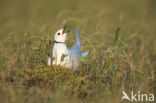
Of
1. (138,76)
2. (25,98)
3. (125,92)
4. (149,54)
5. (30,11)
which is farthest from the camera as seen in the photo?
(30,11)

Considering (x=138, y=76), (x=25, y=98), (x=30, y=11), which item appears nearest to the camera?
(x=25, y=98)

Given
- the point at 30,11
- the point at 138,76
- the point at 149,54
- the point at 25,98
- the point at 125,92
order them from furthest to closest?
the point at 30,11, the point at 149,54, the point at 138,76, the point at 125,92, the point at 25,98

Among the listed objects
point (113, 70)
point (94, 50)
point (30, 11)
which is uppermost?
point (30, 11)

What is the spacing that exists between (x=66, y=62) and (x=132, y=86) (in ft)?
3.32

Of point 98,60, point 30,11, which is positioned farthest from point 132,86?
point 30,11

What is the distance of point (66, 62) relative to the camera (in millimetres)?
4238

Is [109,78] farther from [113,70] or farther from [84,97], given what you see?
[84,97]

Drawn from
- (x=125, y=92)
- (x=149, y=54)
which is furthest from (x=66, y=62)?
(x=149, y=54)

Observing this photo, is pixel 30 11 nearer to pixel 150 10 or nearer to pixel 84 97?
pixel 150 10

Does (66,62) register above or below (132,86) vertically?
above

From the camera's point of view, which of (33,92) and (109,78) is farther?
(109,78)

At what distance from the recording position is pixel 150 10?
12.9 m

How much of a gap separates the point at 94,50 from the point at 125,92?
3.07 ft

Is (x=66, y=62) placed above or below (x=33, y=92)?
Result: above
